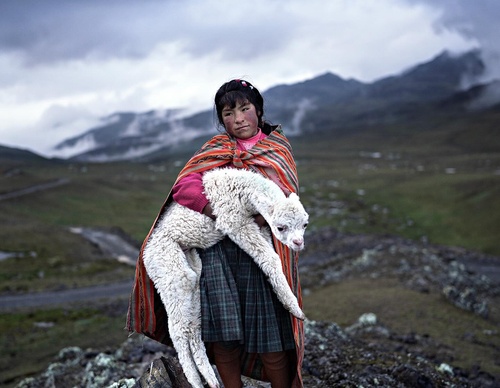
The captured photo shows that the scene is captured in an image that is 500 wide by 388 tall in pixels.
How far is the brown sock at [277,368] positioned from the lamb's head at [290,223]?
47.7 inches

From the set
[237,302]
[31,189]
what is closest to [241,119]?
[237,302]

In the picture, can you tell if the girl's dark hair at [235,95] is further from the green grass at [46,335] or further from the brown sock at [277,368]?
the green grass at [46,335]

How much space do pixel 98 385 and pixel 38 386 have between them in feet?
8.40

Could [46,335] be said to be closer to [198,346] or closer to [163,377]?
[163,377]

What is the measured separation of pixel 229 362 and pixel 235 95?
2.34 m

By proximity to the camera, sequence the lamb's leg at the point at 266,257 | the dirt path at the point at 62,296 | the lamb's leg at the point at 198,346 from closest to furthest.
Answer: the lamb's leg at the point at 266,257
the lamb's leg at the point at 198,346
the dirt path at the point at 62,296

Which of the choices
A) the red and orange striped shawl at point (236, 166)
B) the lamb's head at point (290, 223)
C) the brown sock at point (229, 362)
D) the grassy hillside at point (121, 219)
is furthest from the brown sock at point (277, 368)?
the grassy hillside at point (121, 219)

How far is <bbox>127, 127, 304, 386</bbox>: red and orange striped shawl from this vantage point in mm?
4160

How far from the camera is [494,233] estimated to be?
3616cm

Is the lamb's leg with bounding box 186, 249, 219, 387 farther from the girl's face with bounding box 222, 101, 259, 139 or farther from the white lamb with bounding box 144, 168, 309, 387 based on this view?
the girl's face with bounding box 222, 101, 259, 139

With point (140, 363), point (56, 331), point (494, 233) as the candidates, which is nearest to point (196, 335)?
point (140, 363)

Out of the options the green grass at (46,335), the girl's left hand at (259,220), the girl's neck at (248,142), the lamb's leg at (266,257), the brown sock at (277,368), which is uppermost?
the girl's neck at (248,142)

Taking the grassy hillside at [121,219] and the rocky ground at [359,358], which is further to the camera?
the grassy hillside at [121,219]

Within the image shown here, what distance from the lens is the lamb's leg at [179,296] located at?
3.96 metres
